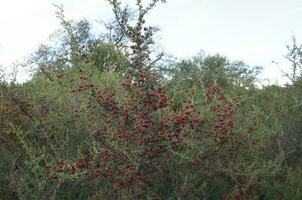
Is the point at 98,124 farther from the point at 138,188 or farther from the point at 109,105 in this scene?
the point at 138,188

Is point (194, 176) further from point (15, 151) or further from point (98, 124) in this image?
point (15, 151)

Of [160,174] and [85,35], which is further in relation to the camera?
[85,35]

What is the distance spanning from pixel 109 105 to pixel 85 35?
2896 centimetres

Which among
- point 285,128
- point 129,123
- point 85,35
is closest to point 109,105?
point 129,123

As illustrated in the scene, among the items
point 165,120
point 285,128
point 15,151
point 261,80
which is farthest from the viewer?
point 261,80

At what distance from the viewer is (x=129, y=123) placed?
5.51m

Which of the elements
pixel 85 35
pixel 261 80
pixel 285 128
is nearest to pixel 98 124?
pixel 285 128

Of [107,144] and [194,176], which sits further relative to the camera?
[194,176]

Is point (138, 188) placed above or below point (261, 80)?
below

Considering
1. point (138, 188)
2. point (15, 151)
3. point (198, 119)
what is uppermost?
point (198, 119)

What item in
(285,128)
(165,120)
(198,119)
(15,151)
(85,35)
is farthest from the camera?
(85,35)

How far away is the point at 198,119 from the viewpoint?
5789 mm

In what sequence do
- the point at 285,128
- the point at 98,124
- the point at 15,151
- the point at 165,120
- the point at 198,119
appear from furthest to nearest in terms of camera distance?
the point at 285,128
the point at 15,151
the point at 98,124
the point at 198,119
the point at 165,120

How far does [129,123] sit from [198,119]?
2.90ft
